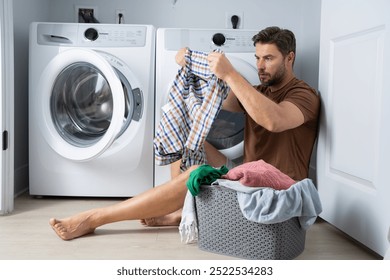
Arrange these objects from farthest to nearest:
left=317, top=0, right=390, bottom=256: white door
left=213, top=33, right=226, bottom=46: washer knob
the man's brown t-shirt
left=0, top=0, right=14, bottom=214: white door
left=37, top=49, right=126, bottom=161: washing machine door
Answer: left=213, top=33, right=226, bottom=46: washer knob → left=37, top=49, right=126, bottom=161: washing machine door → left=0, top=0, right=14, bottom=214: white door → the man's brown t-shirt → left=317, top=0, right=390, bottom=256: white door

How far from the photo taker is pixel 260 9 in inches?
104

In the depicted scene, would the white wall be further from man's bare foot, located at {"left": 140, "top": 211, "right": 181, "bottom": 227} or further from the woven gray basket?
the woven gray basket

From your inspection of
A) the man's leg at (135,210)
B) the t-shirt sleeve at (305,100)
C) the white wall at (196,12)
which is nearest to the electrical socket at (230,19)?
the white wall at (196,12)

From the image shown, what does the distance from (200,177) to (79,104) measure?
96 centimetres

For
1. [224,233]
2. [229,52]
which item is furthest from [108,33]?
[224,233]

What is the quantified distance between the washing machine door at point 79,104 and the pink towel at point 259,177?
70 centimetres

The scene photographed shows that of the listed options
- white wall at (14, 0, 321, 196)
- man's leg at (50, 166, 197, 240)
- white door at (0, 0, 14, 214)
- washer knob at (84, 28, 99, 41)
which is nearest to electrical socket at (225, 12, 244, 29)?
white wall at (14, 0, 321, 196)

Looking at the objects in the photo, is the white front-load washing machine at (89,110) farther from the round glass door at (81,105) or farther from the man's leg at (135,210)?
the man's leg at (135,210)

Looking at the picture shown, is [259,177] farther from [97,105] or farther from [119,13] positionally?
[119,13]

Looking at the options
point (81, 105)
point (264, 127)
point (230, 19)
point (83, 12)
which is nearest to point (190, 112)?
point (264, 127)

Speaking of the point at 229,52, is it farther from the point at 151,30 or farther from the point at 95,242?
the point at 95,242

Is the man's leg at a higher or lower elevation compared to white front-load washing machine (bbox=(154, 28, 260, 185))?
lower

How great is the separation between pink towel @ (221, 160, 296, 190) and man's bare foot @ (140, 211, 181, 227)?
1.34 feet

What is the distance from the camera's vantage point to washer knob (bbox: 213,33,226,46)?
2135 mm
